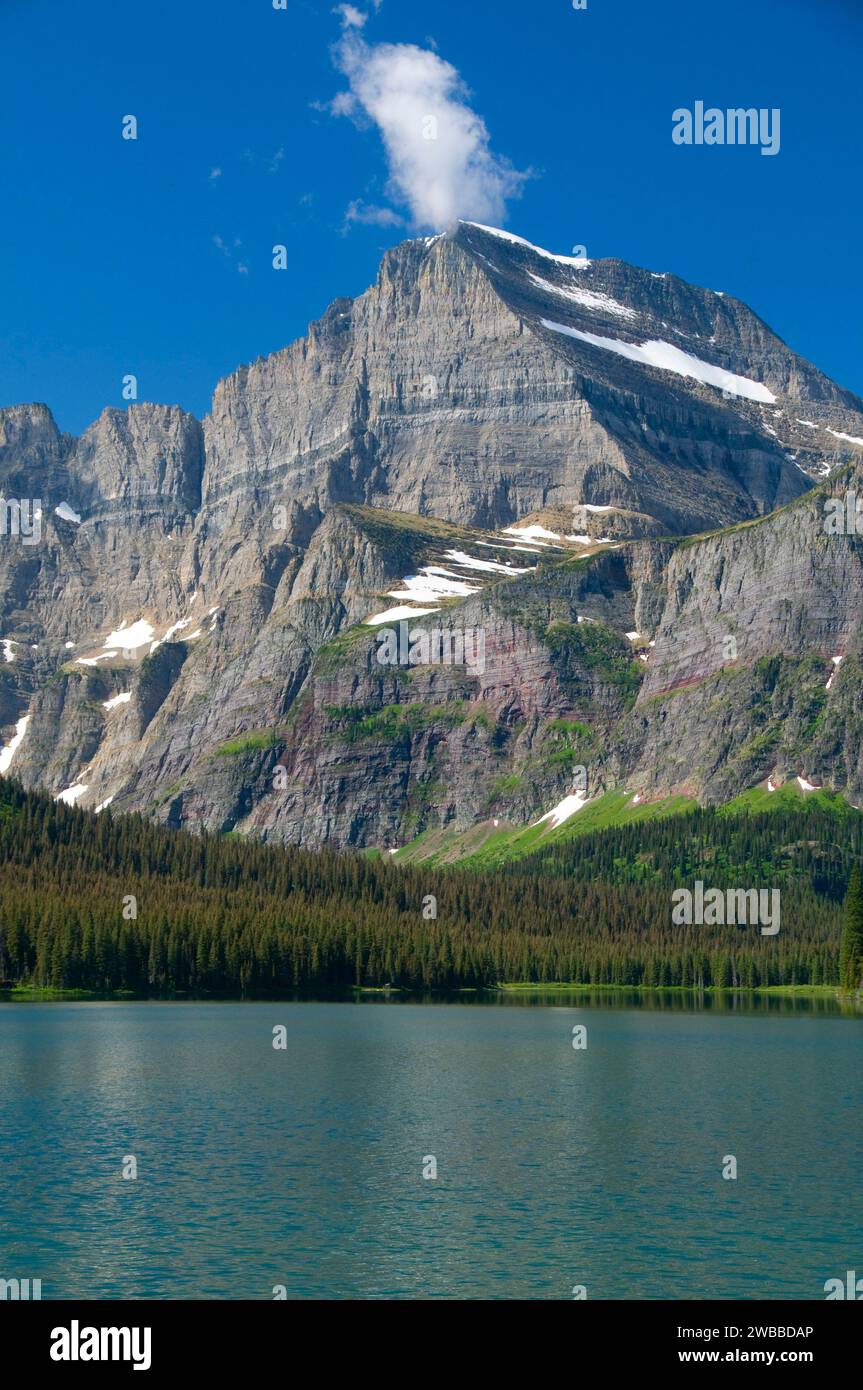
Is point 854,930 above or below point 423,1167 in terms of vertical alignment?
above

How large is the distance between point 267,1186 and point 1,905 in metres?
137

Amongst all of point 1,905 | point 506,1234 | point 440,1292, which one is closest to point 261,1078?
point 506,1234

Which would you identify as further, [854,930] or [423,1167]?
[854,930]

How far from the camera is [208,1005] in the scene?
606ft

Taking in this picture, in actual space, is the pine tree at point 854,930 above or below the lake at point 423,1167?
above

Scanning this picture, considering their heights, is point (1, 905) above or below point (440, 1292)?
above

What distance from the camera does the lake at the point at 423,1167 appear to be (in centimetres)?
5688

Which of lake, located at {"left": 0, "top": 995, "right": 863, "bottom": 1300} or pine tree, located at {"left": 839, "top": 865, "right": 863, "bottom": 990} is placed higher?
pine tree, located at {"left": 839, "top": 865, "right": 863, "bottom": 990}

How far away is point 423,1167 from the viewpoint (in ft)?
247

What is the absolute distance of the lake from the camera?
187ft

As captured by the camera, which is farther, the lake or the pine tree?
the pine tree

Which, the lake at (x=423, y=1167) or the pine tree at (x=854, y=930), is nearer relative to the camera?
the lake at (x=423, y=1167)
